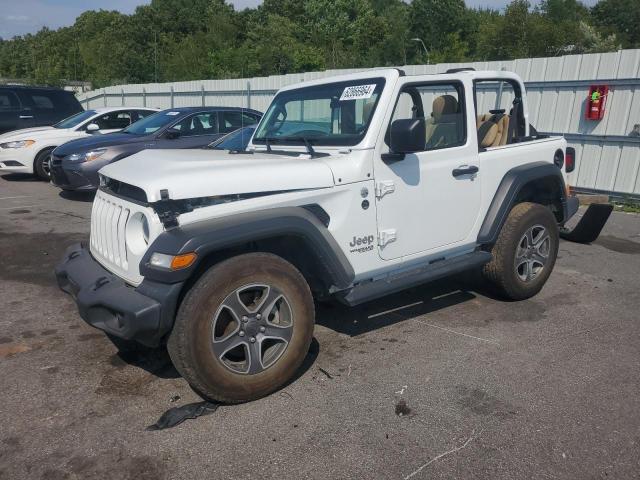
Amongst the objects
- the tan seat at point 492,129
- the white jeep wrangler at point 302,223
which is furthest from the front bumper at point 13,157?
the tan seat at point 492,129

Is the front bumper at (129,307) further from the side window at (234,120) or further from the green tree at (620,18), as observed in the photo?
the green tree at (620,18)

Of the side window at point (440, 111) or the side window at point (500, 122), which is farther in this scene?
the side window at point (500, 122)

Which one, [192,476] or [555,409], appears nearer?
[192,476]

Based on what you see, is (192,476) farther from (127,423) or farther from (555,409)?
(555,409)

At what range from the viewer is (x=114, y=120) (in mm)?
11609

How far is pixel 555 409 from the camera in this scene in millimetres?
3146

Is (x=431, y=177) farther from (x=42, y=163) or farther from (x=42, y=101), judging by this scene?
(x=42, y=101)

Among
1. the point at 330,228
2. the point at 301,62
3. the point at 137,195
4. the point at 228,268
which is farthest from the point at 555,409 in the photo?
the point at 301,62

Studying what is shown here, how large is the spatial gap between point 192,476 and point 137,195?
162 cm

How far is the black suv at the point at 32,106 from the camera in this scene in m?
12.8

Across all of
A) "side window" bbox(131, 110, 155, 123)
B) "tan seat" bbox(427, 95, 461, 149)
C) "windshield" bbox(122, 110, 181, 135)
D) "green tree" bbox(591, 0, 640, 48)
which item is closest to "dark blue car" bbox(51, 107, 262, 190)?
"windshield" bbox(122, 110, 181, 135)

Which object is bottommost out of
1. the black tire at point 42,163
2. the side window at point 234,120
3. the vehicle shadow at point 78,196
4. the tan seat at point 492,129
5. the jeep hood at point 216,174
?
the vehicle shadow at point 78,196

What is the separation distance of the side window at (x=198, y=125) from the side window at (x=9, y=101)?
20.3 feet

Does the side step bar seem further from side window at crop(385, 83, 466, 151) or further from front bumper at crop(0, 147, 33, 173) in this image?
front bumper at crop(0, 147, 33, 173)
